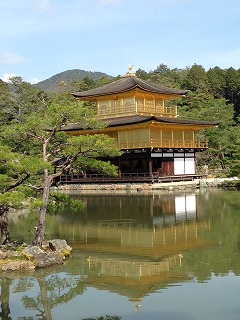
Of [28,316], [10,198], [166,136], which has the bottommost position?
[28,316]

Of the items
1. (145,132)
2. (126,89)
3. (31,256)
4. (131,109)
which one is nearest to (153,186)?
(145,132)

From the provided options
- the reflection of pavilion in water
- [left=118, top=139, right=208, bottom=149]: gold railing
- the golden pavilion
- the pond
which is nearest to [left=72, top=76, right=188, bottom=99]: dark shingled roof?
the golden pavilion

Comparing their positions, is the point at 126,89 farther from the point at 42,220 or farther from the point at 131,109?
the point at 42,220

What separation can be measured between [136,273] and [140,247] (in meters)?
2.95

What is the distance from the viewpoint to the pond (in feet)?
27.5

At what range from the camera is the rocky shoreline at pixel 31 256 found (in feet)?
36.2

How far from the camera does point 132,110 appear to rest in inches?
1452

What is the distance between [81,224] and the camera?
17.9 metres

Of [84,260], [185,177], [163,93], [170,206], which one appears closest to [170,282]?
[84,260]

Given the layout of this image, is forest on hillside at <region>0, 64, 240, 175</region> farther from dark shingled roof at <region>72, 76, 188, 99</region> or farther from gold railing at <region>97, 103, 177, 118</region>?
gold railing at <region>97, 103, 177, 118</region>

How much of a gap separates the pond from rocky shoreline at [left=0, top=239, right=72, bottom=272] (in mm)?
293

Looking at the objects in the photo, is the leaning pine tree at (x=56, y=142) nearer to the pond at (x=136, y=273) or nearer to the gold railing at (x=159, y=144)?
the pond at (x=136, y=273)

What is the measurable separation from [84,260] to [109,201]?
13.7 metres

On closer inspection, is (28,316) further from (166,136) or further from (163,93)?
(163,93)
